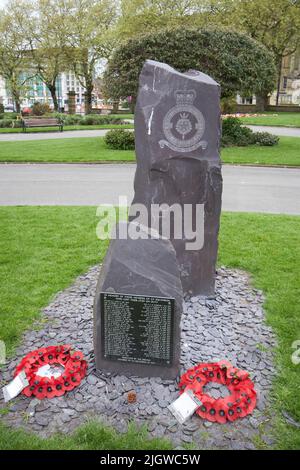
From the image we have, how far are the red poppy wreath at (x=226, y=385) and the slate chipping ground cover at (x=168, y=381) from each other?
8 centimetres

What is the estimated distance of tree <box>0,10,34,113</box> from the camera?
133ft

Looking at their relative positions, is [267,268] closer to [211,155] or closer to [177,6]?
[211,155]

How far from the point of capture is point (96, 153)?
1811 centimetres

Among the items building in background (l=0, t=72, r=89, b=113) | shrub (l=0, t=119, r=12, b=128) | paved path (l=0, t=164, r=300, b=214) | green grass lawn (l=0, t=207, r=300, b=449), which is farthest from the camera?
building in background (l=0, t=72, r=89, b=113)

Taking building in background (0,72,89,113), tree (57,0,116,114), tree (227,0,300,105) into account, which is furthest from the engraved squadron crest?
building in background (0,72,89,113)

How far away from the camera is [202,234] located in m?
5.80

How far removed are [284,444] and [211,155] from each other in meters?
3.42

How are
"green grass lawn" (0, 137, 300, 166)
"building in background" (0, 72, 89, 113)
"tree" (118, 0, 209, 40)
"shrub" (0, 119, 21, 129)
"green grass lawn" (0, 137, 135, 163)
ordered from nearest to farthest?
"green grass lawn" (0, 137, 300, 166) < "green grass lawn" (0, 137, 135, 163) < "tree" (118, 0, 209, 40) < "shrub" (0, 119, 21, 129) < "building in background" (0, 72, 89, 113)

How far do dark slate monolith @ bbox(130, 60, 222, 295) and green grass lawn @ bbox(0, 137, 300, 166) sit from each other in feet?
35.5

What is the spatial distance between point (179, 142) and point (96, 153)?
13157 millimetres

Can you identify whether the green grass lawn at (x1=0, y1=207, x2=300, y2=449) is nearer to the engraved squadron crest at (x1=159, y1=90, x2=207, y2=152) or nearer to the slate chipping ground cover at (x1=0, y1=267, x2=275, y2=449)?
the slate chipping ground cover at (x1=0, y1=267, x2=275, y2=449)

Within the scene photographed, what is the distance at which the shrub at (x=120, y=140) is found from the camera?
1922 centimetres

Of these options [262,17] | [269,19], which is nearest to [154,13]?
[262,17]

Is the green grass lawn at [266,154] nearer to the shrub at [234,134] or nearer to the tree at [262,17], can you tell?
the shrub at [234,134]
